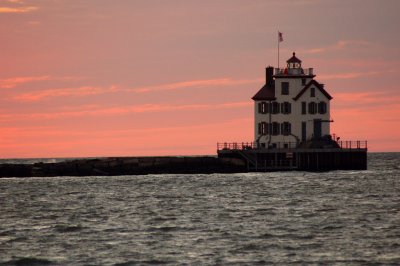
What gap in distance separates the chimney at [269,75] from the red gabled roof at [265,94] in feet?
1.70

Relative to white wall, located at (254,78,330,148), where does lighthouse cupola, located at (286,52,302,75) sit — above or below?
above

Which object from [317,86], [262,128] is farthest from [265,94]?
[317,86]

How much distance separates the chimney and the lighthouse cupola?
3.53m

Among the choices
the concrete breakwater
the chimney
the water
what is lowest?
the water

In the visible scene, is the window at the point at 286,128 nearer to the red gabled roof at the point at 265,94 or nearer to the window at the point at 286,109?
the window at the point at 286,109

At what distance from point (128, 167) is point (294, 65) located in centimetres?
2280

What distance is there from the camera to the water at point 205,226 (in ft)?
111

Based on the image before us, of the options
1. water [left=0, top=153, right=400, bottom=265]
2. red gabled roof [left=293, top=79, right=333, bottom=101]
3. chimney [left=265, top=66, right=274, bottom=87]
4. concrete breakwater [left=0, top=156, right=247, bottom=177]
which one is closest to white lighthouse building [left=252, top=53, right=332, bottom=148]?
red gabled roof [left=293, top=79, right=333, bottom=101]

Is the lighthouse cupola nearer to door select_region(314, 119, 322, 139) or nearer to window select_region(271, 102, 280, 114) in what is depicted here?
window select_region(271, 102, 280, 114)

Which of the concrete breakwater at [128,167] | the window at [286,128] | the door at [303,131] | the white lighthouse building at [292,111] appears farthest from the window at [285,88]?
the concrete breakwater at [128,167]

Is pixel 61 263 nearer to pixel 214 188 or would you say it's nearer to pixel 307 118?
pixel 214 188

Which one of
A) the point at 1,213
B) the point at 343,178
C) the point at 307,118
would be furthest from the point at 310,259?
the point at 307,118

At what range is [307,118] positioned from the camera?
3999 inches

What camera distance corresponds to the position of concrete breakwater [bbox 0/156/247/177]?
103 meters
